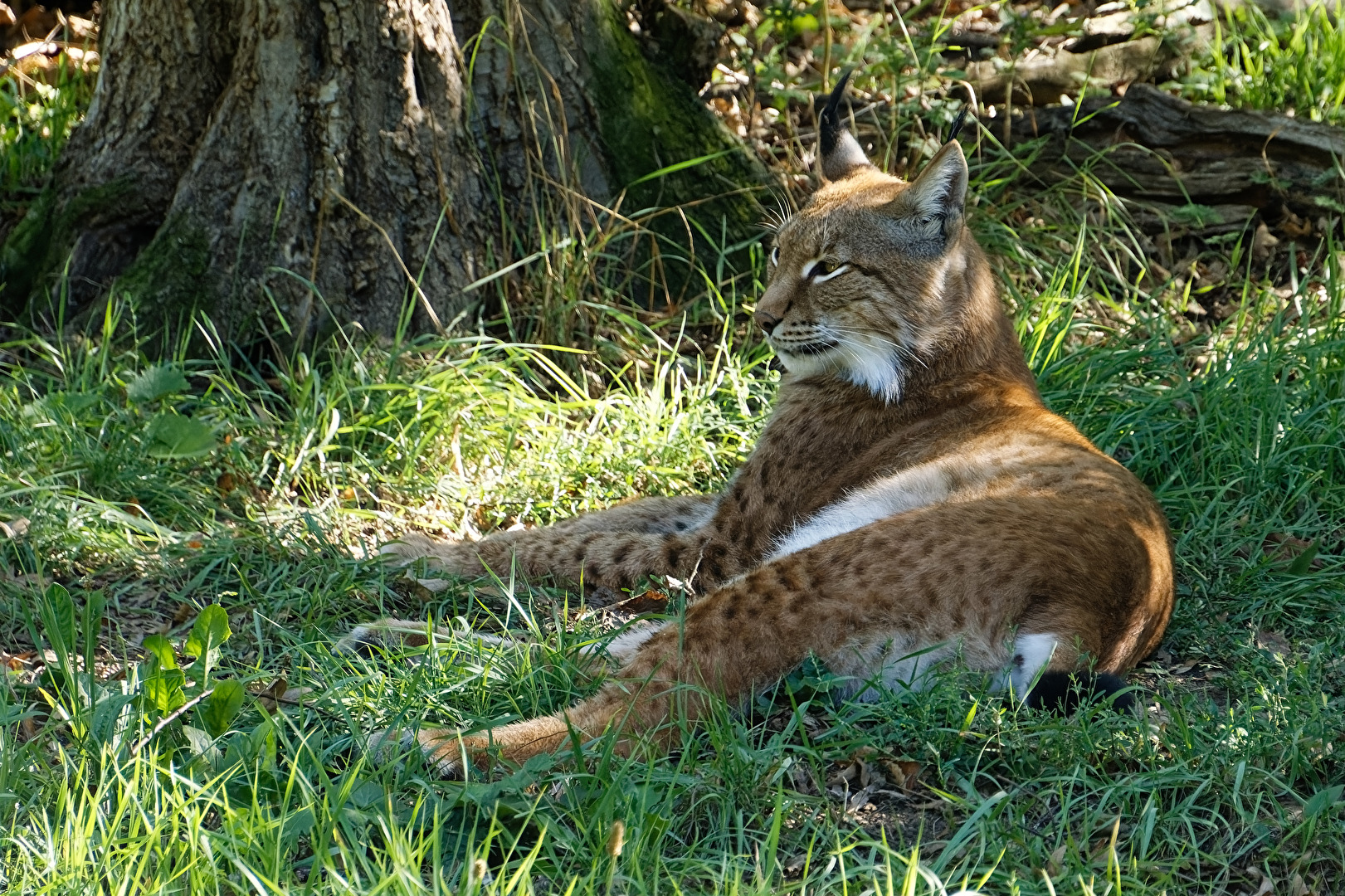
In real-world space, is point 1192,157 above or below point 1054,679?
below

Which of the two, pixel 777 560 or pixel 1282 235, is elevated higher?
pixel 777 560

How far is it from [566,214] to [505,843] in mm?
3133

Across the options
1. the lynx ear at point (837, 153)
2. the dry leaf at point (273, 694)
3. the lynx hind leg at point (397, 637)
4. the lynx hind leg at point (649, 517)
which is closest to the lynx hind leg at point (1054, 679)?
the lynx hind leg at point (397, 637)

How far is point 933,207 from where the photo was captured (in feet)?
12.8

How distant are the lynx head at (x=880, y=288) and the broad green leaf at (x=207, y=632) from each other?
1.87 m

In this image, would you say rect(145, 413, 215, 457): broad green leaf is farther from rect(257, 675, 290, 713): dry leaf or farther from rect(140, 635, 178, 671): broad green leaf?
rect(140, 635, 178, 671): broad green leaf

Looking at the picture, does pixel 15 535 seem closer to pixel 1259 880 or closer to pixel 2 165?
pixel 2 165

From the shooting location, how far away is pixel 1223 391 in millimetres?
4527

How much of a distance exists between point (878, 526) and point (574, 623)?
0.92m

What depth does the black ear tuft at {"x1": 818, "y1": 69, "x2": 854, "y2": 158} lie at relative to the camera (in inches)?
170

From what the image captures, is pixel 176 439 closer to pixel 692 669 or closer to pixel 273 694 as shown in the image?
pixel 273 694

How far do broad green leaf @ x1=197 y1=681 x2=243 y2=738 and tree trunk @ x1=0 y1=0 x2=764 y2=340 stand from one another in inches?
87.3

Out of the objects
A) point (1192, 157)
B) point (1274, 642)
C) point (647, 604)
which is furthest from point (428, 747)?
point (1192, 157)

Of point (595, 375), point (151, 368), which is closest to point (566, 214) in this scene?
point (595, 375)
